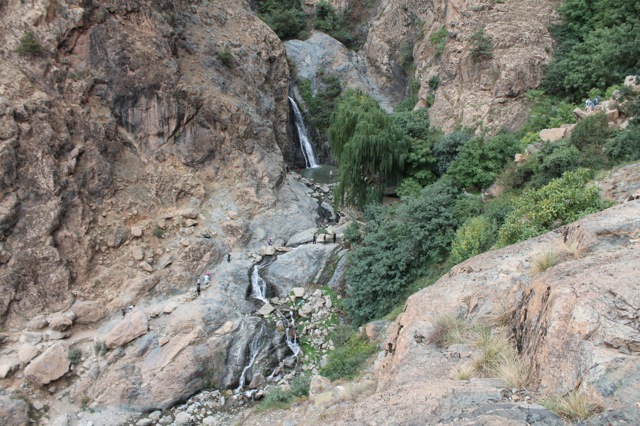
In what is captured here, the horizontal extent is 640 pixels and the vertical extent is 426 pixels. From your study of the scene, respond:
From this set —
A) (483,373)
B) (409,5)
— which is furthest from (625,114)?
(409,5)

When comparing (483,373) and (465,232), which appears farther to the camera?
(465,232)

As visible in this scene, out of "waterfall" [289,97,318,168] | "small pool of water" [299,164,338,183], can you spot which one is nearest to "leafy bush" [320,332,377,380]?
"small pool of water" [299,164,338,183]

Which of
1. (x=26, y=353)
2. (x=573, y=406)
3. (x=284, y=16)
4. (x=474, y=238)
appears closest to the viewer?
(x=573, y=406)

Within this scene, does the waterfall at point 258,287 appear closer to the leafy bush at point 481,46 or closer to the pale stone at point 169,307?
the pale stone at point 169,307

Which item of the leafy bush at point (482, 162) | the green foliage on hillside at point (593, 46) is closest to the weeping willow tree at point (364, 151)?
the leafy bush at point (482, 162)

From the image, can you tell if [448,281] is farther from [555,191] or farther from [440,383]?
[555,191]

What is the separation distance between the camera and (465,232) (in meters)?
12.7

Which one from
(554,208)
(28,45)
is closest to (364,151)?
(554,208)

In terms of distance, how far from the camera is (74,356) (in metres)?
14.3

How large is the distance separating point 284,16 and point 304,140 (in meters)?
12.5

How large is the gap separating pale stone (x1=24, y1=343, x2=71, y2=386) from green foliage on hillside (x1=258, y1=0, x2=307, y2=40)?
31.0 meters

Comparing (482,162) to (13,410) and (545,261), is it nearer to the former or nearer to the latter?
(545,261)

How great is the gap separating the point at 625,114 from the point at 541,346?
43.1 feet

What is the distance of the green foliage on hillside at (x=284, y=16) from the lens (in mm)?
A: 36594
